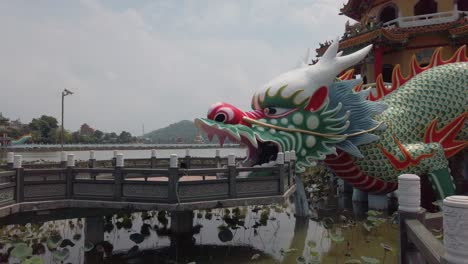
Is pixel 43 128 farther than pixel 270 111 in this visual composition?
Yes

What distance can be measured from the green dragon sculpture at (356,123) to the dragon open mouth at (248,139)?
24mm

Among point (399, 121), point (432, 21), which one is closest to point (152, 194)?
point (399, 121)

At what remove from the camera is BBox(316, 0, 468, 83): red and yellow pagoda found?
15.0 metres

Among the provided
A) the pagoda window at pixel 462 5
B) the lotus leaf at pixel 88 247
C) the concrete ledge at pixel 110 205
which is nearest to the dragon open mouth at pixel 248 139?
the concrete ledge at pixel 110 205

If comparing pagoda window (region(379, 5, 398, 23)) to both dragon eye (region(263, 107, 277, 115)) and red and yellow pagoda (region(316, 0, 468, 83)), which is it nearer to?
red and yellow pagoda (region(316, 0, 468, 83))

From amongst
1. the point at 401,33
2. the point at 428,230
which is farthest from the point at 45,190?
the point at 401,33

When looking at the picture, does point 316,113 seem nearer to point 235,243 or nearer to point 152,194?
point 235,243

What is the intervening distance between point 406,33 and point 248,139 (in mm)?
9496

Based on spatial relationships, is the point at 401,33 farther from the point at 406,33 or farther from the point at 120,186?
the point at 120,186

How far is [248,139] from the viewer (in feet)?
30.4

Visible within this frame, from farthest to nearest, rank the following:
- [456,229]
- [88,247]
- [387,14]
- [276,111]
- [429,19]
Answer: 1. [387,14]
2. [429,19]
3. [276,111]
4. [88,247]
5. [456,229]

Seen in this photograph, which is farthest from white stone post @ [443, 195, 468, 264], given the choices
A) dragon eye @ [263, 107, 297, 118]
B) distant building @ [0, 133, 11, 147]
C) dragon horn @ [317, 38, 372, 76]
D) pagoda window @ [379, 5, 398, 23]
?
distant building @ [0, 133, 11, 147]

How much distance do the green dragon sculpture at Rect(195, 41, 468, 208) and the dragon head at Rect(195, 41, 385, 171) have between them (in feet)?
0.08

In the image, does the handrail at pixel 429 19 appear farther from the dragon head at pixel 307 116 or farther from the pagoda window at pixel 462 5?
the dragon head at pixel 307 116
